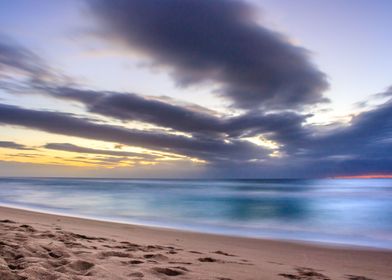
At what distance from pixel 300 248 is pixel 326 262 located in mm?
1887

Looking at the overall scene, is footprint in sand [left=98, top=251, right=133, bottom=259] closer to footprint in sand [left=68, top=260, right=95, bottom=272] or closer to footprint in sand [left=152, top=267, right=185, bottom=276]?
footprint in sand [left=68, top=260, right=95, bottom=272]

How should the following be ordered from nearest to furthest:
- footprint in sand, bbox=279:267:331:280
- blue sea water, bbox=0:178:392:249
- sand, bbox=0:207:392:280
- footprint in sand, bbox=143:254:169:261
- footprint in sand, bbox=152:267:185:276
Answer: sand, bbox=0:207:392:280
footprint in sand, bbox=152:267:185:276
footprint in sand, bbox=279:267:331:280
footprint in sand, bbox=143:254:169:261
blue sea water, bbox=0:178:392:249

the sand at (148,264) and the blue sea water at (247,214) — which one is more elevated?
the blue sea water at (247,214)

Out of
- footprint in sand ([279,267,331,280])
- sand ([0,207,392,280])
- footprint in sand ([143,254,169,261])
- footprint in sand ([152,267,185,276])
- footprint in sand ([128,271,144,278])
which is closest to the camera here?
sand ([0,207,392,280])

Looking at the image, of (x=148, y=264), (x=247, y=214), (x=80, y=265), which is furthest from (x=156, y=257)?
(x=247, y=214)

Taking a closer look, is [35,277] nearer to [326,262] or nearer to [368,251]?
[326,262]

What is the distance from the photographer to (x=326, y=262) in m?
6.64

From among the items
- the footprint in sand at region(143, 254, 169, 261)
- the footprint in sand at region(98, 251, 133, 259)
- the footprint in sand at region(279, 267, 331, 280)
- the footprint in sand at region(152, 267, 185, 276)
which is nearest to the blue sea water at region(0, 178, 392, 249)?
the footprint in sand at region(279, 267, 331, 280)

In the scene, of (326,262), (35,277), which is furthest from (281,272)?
(35,277)

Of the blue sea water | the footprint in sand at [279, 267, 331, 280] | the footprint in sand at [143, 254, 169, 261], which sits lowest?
the footprint in sand at [279, 267, 331, 280]

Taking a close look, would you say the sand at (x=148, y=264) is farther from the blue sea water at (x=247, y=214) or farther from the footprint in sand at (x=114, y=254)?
the blue sea water at (x=247, y=214)

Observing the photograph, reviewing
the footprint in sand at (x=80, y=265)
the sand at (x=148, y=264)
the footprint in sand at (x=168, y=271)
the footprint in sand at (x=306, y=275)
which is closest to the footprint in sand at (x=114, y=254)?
the sand at (x=148, y=264)

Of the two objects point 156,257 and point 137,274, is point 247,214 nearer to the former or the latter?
point 156,257

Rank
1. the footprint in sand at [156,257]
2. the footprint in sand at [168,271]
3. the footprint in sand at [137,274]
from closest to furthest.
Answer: the footprint in sand at [137,274] → the footprint in sand at [168,271] → the footprint in sand at [156,257]
